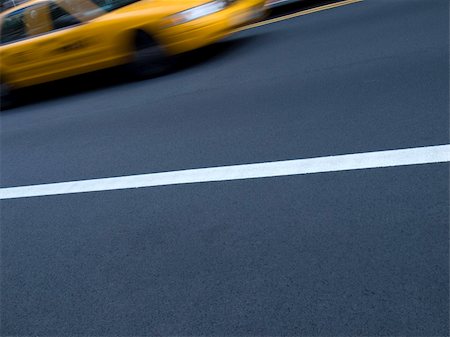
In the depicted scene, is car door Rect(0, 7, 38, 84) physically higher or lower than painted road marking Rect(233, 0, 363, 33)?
higher

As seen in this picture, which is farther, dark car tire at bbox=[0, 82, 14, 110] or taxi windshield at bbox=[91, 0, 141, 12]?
dark car tire at bbox=[0, 82, 14, 110]

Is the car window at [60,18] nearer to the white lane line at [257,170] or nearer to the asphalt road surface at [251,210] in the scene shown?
the asphalt road surface at [251,210]

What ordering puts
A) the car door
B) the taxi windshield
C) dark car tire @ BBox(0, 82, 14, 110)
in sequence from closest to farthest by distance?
the taxi windshield, the car door, dark car tire @ BBox(0, 82, 14, 110)

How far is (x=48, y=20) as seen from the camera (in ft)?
27.7

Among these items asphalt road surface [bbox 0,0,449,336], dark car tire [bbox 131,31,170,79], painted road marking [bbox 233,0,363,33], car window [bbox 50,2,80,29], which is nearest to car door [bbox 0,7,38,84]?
car window [bbox 50,2,80,29]

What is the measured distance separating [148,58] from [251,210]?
4457 mm

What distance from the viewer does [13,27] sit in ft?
28.8

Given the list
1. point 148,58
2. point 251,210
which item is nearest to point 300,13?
point 148,58

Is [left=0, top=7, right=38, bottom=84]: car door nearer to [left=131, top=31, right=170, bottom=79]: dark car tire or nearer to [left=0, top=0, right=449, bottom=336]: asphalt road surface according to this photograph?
[left=0, top=0, right=449, bottom=336]: asphalt road surface

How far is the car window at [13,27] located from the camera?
8.70 m

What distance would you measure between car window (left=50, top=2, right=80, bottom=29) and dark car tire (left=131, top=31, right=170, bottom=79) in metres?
1.03

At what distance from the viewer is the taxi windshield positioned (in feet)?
Answer: 26.8

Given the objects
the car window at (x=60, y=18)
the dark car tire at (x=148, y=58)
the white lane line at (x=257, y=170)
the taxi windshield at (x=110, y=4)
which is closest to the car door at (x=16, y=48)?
the car window at (x=60, y=18)

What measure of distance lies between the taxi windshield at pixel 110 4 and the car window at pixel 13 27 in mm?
1338
